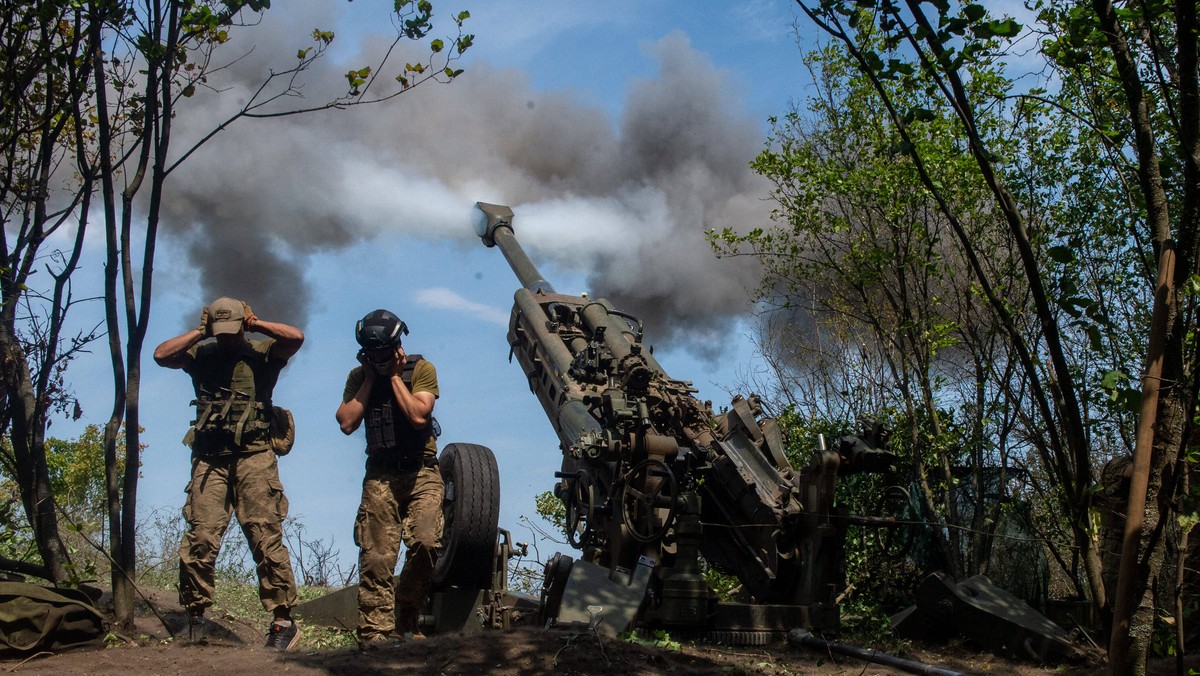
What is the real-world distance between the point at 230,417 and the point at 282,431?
382mm

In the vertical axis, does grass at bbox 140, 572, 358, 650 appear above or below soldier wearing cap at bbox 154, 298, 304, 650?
below

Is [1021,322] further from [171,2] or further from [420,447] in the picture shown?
[171,2]

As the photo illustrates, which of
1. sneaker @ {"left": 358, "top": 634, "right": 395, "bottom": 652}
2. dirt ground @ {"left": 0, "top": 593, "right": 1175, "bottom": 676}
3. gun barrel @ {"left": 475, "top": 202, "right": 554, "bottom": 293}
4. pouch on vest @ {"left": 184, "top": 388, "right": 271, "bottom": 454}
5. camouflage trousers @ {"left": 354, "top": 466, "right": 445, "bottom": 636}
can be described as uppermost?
gun barrel @ {"left": 475, "top": 202, "right": 554, "bottom": 293}

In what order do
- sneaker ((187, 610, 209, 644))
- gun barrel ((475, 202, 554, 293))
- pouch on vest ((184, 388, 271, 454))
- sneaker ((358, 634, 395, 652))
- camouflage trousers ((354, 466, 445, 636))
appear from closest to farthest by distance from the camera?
sneaker ((358, 634, 395, 652)) < sneaker ((187, 610, 209, 644)) < camouflage trousers ((354, 466, 445, 636)) < pouch on vest ((184, 388, 271, 454)) < gun barrel ((475, 202, 554, 293))

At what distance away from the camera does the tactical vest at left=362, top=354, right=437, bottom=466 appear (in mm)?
6238

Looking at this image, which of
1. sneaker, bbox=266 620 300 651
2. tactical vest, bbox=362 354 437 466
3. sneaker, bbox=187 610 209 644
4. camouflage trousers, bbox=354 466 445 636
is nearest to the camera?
sneaker, bbox=187 610 209 644

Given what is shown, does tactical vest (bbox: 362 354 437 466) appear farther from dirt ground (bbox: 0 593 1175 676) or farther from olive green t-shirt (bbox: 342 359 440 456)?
dirt ground (bbox: 0 593 1175 676)

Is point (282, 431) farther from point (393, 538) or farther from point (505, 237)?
point (505, 237)

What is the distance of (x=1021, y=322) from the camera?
913cm

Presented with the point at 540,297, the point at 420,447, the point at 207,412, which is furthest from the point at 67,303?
the point at 540,297

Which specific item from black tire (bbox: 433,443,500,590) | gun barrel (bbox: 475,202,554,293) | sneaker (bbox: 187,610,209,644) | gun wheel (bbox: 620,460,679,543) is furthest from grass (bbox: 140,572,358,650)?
gun barrel (bbox: 475,202,554,293)

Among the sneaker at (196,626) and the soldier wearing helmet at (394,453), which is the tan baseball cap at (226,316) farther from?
the sneaker at (196,626)

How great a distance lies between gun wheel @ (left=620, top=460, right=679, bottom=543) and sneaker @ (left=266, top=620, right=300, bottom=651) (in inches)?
79.6

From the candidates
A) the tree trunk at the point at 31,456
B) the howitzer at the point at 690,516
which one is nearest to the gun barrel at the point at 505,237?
the howitzer at the point at 690,516
